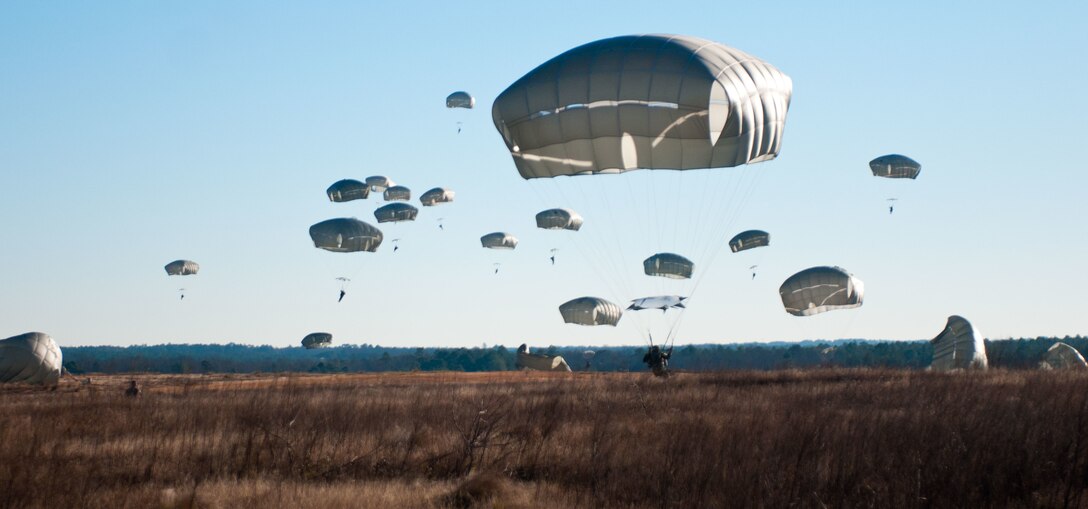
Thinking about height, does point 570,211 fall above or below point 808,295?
above

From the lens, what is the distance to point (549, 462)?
45.6ft

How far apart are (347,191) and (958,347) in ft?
117

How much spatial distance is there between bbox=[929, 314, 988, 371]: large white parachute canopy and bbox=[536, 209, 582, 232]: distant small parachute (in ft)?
91.4

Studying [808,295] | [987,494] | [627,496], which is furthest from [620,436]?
[808,295]

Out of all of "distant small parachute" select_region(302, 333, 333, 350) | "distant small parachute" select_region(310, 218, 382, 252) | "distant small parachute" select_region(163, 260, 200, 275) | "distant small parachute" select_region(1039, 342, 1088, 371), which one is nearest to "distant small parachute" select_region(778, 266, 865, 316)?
"distant small parachute" select_region(1039, 342, 1088, 371)

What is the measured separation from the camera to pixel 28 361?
49000 mm

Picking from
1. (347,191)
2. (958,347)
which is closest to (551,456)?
(958,347)

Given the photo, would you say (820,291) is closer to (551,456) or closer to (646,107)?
(646,107)

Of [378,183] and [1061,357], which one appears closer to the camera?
[1061,357]

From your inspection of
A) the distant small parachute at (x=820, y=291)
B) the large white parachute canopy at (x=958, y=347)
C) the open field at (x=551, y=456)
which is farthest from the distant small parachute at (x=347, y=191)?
the open field at (x=551, y=456)

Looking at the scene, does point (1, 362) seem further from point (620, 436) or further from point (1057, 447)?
point (1057, 447)

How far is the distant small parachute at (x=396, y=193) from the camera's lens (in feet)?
249

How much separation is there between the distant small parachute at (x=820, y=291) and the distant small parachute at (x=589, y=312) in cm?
2359

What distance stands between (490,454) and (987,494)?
21.7 ft
